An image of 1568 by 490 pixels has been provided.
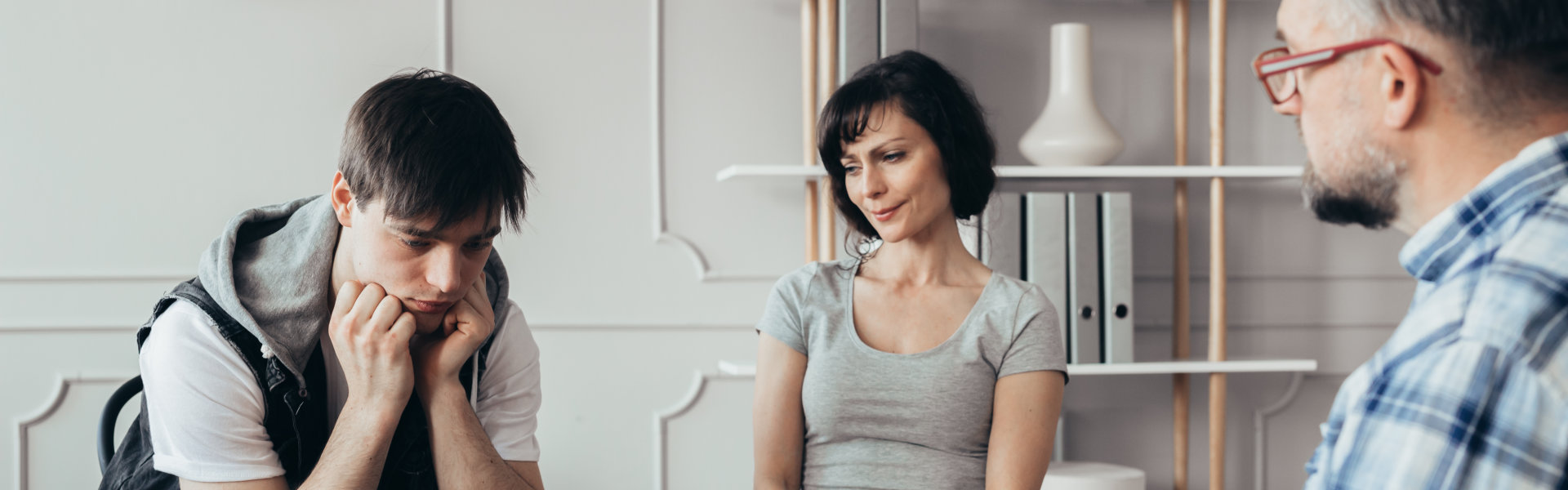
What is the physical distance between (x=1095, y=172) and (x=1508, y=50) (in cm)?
135

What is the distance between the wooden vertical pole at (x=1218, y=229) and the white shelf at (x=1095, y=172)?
49 millimetres

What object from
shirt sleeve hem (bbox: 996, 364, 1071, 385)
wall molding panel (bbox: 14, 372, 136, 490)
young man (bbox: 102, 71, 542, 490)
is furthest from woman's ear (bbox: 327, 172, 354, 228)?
wall molding panel (bbox: 14, 372, 136, 490)

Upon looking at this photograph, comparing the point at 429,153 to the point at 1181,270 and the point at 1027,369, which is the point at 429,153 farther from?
the point at 1181,270

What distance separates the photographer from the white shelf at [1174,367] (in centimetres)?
197

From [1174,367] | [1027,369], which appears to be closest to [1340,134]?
[1027,369]

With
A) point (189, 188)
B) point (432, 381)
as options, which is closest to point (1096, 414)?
point (432, 381)

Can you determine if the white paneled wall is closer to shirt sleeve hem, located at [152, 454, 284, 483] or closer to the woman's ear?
the woman's ear

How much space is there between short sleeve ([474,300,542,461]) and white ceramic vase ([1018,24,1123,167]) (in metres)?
1.18

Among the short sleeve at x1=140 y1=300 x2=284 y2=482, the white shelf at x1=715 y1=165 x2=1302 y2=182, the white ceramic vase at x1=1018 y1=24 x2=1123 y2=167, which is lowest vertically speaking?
the short sleeve at x1=140 y1=300 x2=284 y2=482

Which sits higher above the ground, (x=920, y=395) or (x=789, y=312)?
(x=789, y=312)

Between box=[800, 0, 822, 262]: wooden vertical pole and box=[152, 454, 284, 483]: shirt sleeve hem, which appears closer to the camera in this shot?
box=[152, 454, 284, 483]: shirt sleeve hem

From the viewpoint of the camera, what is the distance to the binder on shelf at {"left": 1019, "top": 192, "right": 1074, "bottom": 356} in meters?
1.96

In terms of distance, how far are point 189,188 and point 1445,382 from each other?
7.39 feet

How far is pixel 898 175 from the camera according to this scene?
1.37m
